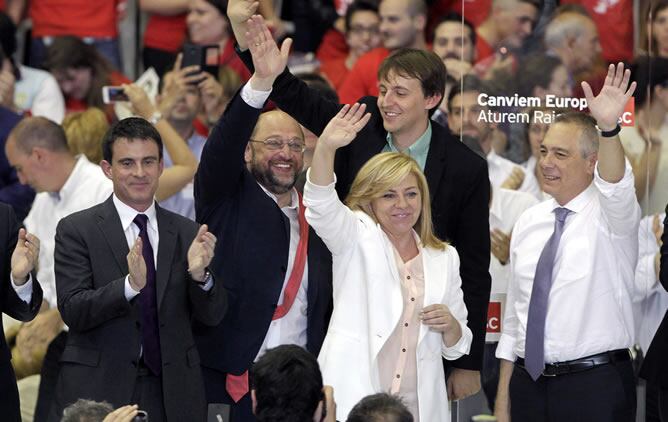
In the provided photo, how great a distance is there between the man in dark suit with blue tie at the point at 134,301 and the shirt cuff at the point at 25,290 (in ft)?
0.39

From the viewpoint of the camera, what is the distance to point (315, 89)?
236 inches

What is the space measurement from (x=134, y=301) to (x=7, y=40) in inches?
154

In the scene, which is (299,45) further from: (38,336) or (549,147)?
(549,147)

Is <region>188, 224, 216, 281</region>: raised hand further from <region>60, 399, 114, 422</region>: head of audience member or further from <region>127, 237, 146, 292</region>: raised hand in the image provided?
<region>60, 399, 114, 422</region>: head of audience member

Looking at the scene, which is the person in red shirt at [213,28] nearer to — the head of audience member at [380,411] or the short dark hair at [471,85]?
A: the short dark hair at [471,85]

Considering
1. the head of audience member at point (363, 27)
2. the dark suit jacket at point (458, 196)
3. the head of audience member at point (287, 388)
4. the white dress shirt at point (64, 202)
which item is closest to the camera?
the head of audience member at point (287, 388)

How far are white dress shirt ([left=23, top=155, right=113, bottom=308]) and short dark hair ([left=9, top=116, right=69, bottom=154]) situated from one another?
143 mm

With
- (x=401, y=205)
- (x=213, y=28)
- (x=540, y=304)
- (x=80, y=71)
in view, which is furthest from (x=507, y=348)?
(x=80, y=71)

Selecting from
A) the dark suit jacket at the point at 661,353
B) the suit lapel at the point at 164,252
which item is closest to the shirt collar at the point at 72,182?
the suit lapel at the point at 164,252

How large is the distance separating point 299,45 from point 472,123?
8.97 ft

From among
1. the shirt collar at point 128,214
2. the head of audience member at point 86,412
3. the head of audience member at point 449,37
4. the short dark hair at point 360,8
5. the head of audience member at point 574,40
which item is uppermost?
the short dark hair at point 360,8

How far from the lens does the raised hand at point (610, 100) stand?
5.40 m

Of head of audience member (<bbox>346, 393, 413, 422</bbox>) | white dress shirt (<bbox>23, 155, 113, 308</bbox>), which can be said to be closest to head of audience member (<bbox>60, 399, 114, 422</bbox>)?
head of audience member (<bbox>346, 393, 413, 422</bbox>)

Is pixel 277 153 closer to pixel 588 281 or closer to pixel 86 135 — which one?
pixel 588 281
